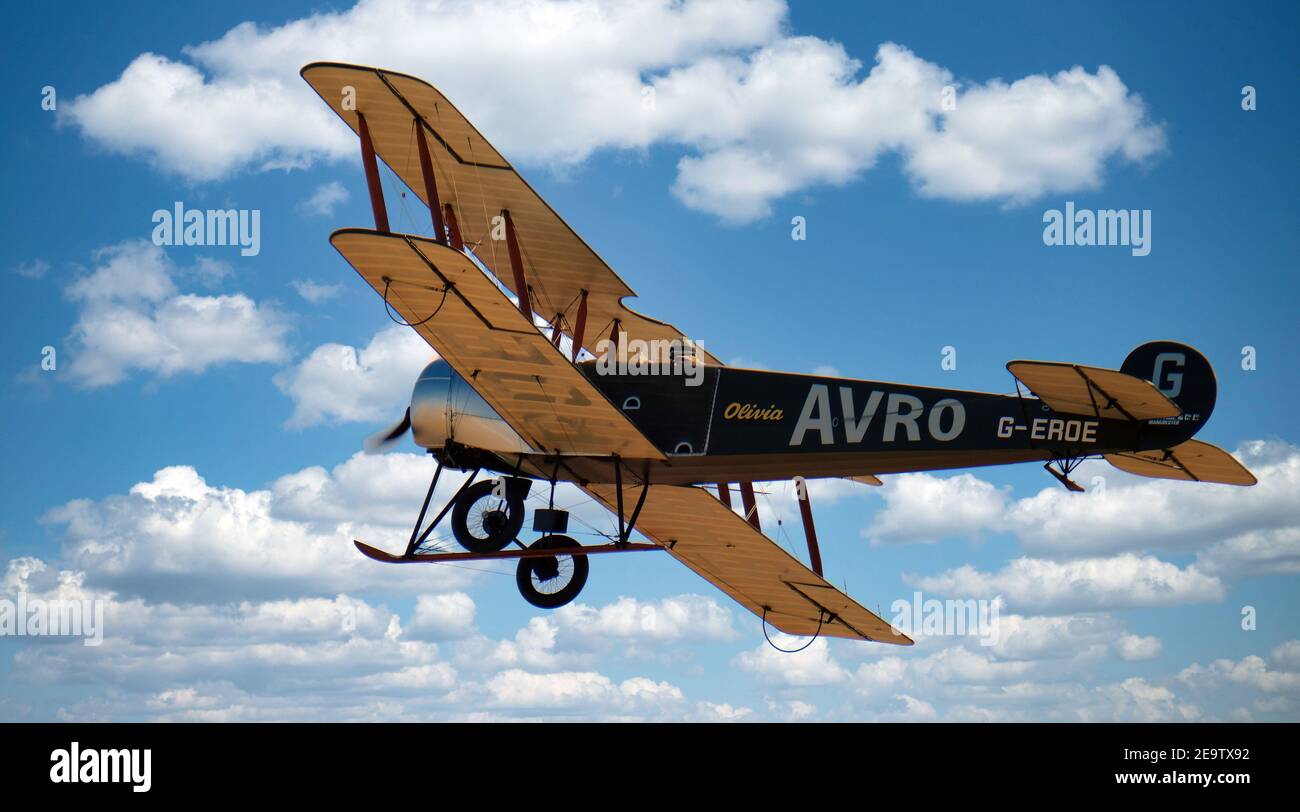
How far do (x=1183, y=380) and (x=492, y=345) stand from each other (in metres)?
8.14

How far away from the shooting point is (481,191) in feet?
55.8

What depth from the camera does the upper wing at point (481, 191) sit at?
15.5m

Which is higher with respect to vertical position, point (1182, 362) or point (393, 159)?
point (393, 159)

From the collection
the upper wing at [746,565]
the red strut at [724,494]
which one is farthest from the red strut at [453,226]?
the red strut at [724,494]

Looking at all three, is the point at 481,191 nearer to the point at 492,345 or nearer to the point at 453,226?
the point at 453,226

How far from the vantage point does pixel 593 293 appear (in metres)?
18.0

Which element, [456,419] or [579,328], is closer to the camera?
[456,419]

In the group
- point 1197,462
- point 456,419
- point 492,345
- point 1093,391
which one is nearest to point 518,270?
point 456,419

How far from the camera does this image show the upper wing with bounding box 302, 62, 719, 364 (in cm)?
1547
